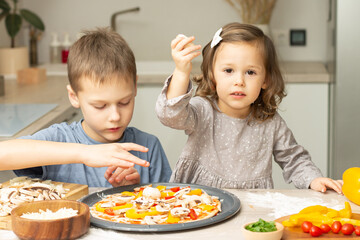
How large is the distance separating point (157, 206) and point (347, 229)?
0.37 meters

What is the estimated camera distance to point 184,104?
137 cm

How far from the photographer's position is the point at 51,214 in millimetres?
1032

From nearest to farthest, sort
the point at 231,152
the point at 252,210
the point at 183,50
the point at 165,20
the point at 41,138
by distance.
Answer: the point at 252,210
the point at 183,50
the point at 41,138
the point at 231,152
the point at 165,20

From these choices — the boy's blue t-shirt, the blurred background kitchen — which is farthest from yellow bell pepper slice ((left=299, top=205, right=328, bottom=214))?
the blurred background kitchen

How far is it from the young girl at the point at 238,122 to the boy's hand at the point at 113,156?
364mm

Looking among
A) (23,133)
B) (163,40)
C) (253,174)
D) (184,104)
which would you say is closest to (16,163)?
(184,104)

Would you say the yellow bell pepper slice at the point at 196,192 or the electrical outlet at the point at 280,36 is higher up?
the electrical outlet at the point at 280,36

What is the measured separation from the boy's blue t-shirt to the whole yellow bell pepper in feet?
1.82

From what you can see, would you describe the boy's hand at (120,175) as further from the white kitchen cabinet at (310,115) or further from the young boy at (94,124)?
the white kitchen cabinet at (310,115)

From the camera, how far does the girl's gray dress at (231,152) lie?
1597 millimetres

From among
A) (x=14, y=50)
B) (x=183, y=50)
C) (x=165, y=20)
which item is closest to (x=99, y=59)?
(x=183, y=50)

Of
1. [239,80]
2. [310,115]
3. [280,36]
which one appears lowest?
[310,115]

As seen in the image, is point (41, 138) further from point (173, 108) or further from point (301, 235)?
point (301, 235)

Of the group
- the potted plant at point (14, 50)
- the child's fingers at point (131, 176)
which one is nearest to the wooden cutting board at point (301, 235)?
the child's fingers at point (131, 176)
